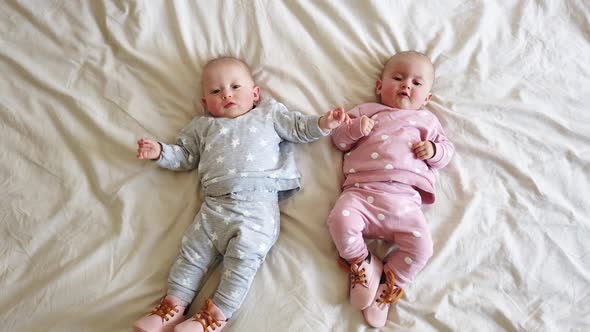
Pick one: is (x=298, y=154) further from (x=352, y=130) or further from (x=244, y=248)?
(x=244, y=248)

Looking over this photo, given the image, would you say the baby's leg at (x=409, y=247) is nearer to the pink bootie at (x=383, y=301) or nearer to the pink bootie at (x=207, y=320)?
the pink bootie at (x=383, y=301)

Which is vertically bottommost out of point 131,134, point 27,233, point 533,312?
point 533,312

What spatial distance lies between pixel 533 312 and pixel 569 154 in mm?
452

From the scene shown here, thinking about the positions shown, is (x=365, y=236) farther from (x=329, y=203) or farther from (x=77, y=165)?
(x=77, y=165)

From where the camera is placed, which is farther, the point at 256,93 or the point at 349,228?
the point at 256,93

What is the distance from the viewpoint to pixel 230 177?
112 cm

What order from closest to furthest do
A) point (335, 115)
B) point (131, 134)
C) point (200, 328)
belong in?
point (200, 328) → point (335, 115) → point (131, 134)

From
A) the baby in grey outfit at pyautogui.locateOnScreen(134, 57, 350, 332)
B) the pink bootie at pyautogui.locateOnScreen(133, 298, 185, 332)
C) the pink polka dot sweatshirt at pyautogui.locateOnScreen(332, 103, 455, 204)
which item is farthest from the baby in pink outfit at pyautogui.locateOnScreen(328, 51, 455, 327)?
the pink bootie at pyautogui.locateOnScreen(133, 298, 185, 332)

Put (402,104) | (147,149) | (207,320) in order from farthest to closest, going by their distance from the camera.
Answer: (402,104) → (147,149) → (207,320)

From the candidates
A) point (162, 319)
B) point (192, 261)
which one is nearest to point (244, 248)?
point (192, 261)

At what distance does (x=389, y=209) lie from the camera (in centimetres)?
108

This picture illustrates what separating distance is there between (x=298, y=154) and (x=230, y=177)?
8.4 inches

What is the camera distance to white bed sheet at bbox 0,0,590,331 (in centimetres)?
104

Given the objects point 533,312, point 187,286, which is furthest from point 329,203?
point 533,312
